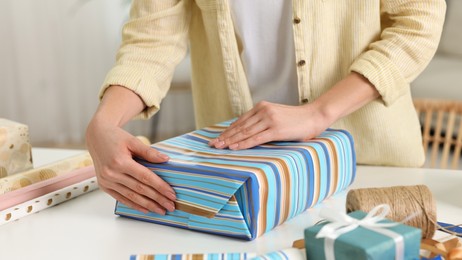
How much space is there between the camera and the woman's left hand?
40.4 inches

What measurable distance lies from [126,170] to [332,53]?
51 cm

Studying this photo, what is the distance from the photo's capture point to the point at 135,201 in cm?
100

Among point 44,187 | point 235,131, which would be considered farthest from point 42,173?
point 235,131

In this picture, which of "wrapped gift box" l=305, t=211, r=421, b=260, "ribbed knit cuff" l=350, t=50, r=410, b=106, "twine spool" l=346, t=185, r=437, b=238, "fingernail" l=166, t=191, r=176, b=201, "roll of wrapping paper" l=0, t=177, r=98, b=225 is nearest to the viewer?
"wrapped gift box" l=305, t=211, r=421, b=260

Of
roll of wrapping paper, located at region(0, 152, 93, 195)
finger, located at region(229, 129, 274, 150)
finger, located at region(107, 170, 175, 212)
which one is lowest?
roll of wrapping paper, located at region(0, 152, 93, 195)

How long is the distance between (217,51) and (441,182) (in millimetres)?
521

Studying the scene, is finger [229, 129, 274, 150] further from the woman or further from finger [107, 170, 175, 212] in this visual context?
finger [107, 170, 175, 212]

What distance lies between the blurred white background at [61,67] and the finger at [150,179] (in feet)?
8.77

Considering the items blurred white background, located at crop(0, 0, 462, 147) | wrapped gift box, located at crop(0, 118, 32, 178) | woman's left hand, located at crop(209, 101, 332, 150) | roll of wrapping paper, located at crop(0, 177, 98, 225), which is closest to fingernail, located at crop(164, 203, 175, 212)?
woman's left hand, located at crop(209, 101, 332, 150)

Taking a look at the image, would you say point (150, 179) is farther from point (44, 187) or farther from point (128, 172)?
point (44, 187)

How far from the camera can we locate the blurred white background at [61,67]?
379cm

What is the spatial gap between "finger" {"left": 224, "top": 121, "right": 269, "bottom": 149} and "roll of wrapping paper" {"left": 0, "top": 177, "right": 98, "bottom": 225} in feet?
1.01

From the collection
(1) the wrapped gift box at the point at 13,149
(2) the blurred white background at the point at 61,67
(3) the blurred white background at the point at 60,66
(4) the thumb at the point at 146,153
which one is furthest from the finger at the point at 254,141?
(3) the blurred white background at the point at 60,66

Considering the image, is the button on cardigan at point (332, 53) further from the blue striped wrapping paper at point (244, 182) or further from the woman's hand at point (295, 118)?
the blue striped wrapping paper at point (244, 182)
